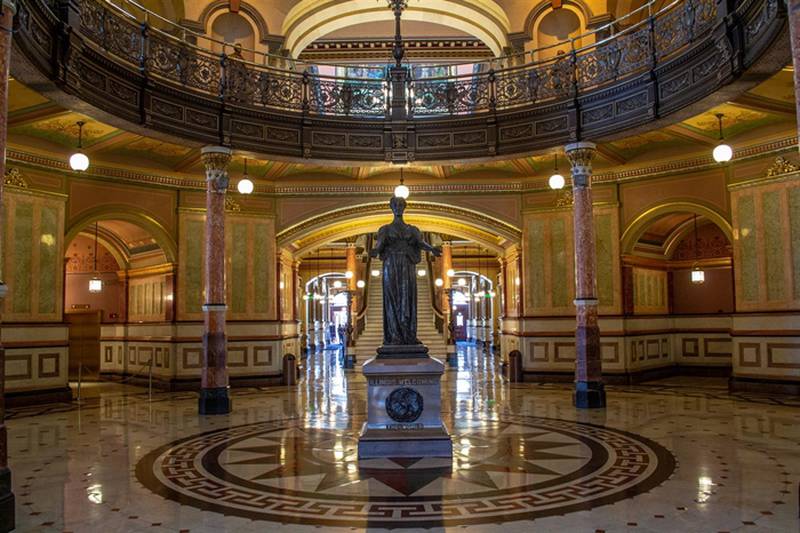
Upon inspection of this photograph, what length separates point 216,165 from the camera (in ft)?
39.2

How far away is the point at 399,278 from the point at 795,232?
27.6ft

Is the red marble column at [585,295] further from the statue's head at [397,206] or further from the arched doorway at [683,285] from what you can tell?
the statue's head at [397,206]

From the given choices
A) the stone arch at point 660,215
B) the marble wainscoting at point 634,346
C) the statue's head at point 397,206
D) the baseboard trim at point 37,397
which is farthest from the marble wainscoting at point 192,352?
the stone arch at point 660,215

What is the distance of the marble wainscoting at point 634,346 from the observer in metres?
15.2

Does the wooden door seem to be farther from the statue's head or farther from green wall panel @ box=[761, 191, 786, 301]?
green wall panel @ box=[761, 191, 786, 301]

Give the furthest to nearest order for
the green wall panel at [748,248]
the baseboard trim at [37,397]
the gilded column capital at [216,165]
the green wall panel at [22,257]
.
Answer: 1. the green wall panel at [748,248]
2. the green wall panel at [22,257]
3. the baseboard trim at [37,397]
4. the gilded column capital at [216,165]

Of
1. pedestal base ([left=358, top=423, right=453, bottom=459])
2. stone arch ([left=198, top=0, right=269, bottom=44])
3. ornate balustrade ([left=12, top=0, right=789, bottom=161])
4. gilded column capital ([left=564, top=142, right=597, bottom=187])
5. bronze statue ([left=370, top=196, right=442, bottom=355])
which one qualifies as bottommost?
pedestal base ([left=358, top=423, right=453, bottom=459])

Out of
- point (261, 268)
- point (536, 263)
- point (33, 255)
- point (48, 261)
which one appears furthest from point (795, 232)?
point (33, 255)

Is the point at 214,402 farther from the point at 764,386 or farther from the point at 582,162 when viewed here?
the point at 764,386

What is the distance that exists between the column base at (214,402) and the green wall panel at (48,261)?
13.2 feet

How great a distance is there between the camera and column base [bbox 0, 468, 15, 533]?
5.21 meters

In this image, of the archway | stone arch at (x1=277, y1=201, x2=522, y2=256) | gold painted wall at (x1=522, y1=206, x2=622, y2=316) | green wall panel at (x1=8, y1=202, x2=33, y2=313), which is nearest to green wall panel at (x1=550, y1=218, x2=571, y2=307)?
gold painted wall at (x1=522, y1=206, x2=622, y2=316)

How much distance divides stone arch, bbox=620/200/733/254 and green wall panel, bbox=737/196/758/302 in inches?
18.8

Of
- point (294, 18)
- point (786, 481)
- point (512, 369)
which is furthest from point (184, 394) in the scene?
point (786, 481)
